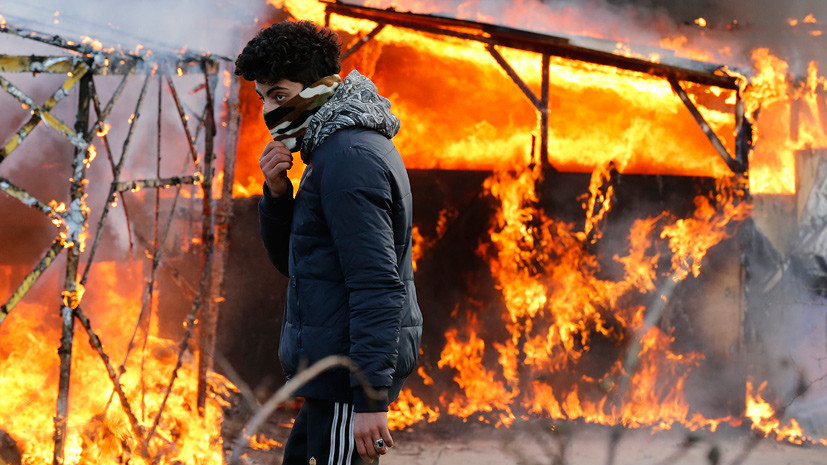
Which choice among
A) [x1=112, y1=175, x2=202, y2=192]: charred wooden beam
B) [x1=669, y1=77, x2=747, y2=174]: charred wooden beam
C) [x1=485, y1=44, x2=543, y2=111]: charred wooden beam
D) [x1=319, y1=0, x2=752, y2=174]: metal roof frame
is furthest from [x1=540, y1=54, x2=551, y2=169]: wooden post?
[x1=112, y1=175, x2=202, y2=192]: charred wooden beam

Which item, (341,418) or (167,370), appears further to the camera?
(167,370)

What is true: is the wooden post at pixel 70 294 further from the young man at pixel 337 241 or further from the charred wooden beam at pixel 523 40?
the young man at pixel 337 241

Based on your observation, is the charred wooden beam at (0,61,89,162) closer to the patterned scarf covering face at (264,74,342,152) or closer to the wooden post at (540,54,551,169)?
the patterned scarf covering face at (264,74,342,152)

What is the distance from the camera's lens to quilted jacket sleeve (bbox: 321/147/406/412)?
211 centimetres

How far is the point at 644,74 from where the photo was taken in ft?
29.6

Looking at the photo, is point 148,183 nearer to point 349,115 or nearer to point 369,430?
point 349,115

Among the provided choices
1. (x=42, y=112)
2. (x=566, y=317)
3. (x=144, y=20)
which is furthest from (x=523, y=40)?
(x=42, y=112)

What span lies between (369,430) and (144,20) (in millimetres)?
7141

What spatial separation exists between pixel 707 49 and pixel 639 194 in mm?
2606

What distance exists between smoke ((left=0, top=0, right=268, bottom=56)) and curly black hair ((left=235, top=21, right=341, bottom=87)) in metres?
5.64

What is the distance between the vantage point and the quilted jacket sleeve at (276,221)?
261 centimetres

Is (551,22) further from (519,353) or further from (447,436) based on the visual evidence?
(447,436)

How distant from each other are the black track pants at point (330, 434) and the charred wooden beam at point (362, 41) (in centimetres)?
665

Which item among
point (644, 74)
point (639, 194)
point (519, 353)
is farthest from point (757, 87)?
point (519, 353)
